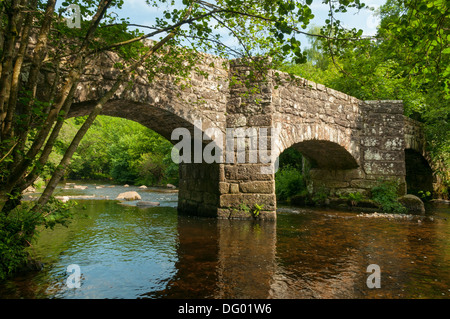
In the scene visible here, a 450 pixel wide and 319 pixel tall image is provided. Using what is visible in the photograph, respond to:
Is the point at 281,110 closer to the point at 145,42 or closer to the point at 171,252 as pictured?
the point at 145,42

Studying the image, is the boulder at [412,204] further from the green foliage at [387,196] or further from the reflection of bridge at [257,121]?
the reflection of bridge at [257,121]

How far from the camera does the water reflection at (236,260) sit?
7.92ft

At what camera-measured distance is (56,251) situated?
3.42 m

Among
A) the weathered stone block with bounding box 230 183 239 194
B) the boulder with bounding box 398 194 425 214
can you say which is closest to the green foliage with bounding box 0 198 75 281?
the weathered stone block with bounding box 230 183 239 194

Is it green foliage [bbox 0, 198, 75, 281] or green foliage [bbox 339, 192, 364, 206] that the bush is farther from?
green foliage [bbox 0, 198, 75, 281]

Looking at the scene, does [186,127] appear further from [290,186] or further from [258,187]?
[290,186]

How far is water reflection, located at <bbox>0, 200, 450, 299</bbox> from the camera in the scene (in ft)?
7.92

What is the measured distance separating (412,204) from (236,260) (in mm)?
6201

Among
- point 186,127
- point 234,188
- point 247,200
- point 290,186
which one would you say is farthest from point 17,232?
point 290,186
